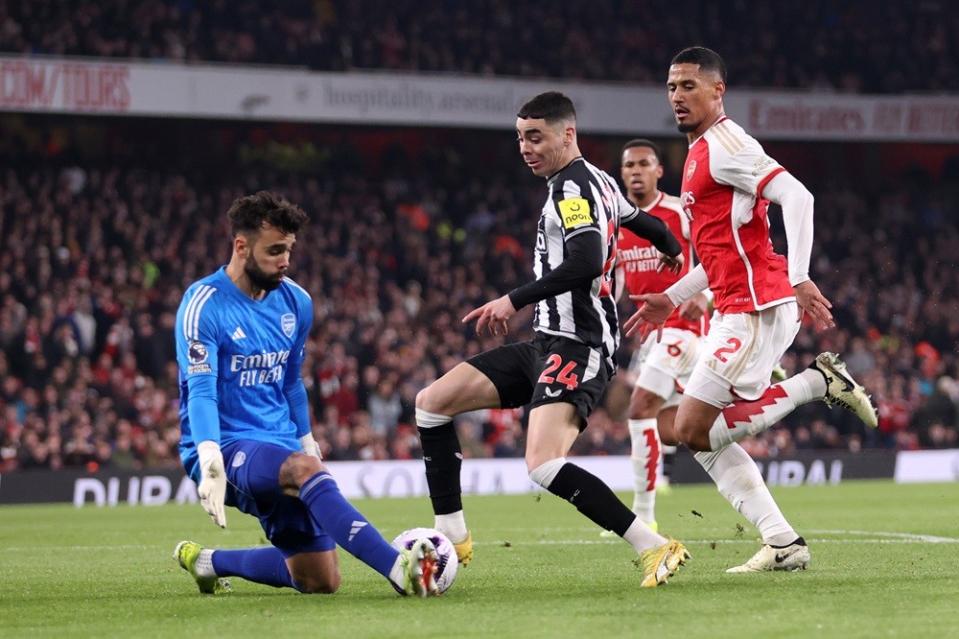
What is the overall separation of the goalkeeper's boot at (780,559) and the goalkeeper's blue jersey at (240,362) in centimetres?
240

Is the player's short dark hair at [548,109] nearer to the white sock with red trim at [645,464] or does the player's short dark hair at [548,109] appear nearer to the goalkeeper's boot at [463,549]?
the goalkeeper's boot at [463,549]

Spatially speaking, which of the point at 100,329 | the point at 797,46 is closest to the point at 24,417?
the point at 100,329

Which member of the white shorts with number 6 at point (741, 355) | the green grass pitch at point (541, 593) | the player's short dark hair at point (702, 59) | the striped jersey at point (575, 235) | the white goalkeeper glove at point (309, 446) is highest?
the player's short dark hair at point (702, 59)

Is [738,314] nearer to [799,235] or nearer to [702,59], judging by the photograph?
[799,235]

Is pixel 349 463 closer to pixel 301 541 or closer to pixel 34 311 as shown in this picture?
pixel 34 311

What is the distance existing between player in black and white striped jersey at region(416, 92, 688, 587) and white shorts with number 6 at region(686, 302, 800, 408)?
0.54 metres

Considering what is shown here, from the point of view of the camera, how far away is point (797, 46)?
32.4 m

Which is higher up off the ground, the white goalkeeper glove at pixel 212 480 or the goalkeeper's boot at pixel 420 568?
the white goalkeeper glove at pixel 212 480

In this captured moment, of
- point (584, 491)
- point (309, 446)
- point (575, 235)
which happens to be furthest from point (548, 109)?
point (309, 446)

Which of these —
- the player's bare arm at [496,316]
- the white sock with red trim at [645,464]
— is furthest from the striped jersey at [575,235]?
the white sock with red trim at [645,464]

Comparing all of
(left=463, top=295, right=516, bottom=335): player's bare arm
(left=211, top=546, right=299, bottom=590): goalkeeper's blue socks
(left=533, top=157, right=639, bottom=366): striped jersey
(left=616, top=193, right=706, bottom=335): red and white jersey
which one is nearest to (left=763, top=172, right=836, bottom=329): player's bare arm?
(left=533, top=157, right=639, bottom=366): striped jersey

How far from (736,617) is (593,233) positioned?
2.09 m

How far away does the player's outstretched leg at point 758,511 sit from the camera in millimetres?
7637

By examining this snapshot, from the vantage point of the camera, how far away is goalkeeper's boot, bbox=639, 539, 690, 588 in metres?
6.83
